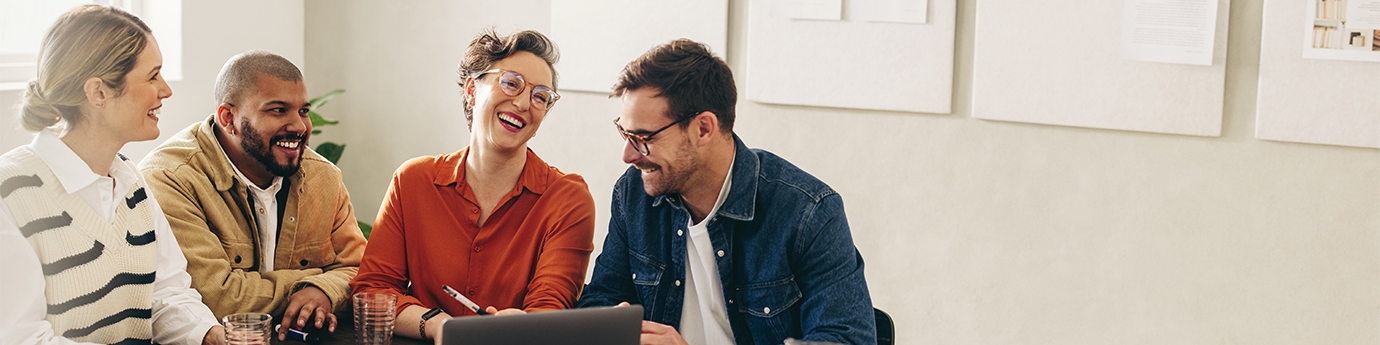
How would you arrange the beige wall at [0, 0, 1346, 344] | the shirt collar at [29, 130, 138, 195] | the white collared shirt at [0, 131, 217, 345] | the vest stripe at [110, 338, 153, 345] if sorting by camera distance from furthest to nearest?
the beige wall at [0, 0, 1346, 344] < the vest stripe at [110, 338, 153, 345] < the shirt collar at [29, 130, 138, 195] < the white collared shirt at [0, 131, 217, 345]

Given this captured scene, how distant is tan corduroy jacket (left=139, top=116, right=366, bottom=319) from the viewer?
217 cm

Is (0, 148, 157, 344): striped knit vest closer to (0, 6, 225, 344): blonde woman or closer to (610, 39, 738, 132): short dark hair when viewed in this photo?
(0, 6, 225, 344): blonde woman

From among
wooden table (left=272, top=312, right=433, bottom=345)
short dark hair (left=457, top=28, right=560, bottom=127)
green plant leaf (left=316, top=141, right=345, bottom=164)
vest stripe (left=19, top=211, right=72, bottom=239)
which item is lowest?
wooden table (left=272, top=312, right=433, bottom=345)

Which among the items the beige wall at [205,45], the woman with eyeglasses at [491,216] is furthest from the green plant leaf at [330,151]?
the woman with eyeglasses at [491,216]

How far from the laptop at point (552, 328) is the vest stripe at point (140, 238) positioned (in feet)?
2.55

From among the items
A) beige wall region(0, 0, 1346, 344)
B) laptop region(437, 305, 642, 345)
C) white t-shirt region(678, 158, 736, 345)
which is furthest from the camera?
beige wall region(0, 0, 1346, 344)

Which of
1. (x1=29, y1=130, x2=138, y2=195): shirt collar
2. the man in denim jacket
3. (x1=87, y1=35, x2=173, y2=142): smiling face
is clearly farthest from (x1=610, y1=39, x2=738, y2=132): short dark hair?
(x1=29, y1=130, x2=138, y2=195): shirt collar

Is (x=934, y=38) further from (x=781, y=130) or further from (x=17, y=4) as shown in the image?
(x=17, y=4)

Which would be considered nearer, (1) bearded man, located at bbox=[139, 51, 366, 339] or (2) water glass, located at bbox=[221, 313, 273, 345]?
(2) water glass, located at bbox=[221, 313, 273, 345]

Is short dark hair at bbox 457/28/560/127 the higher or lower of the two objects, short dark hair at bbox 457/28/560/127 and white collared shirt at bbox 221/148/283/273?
the higher

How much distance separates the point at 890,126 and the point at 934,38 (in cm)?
33

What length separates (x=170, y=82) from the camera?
3.60 meters

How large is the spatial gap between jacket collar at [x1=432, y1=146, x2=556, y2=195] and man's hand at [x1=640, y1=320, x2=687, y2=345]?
0.47 m

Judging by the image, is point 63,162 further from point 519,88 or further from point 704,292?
point 704,292
